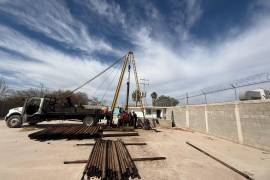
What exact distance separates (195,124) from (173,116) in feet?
17.0

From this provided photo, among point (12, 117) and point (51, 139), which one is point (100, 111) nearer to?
point (51, 139)

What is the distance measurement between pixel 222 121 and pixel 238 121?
56.1 inches

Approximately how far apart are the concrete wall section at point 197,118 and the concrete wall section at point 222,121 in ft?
Answer: 2.81

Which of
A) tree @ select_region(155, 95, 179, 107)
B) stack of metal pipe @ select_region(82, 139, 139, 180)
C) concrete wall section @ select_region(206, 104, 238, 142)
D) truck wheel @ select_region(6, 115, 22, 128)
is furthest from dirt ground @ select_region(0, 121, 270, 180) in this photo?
tree @ select_region(155, 95, 179, 107)

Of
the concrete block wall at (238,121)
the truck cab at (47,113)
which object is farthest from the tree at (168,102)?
the truck cab at (47,113)

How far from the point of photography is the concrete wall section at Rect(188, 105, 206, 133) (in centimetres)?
1278

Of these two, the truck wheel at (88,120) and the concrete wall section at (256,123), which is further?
the truck wheel at (88,120)

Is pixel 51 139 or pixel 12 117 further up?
pixel 12 117

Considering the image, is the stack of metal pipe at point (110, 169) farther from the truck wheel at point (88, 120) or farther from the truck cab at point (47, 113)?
the truck cab at point (47, 113)

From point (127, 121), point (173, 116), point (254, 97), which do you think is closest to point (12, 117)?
point (127, 121)

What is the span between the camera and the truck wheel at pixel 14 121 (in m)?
12.9

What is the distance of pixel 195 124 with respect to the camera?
45.8 feet

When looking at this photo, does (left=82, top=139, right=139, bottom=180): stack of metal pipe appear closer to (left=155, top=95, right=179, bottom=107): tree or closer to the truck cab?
the truck cab

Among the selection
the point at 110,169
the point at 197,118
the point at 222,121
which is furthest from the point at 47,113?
the point at 222,121
